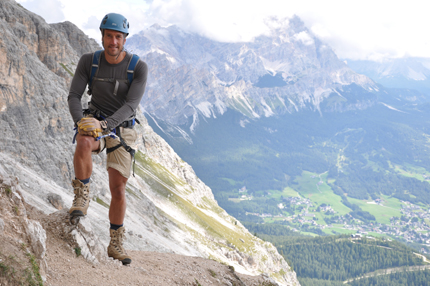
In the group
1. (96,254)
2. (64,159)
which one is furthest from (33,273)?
(64,159)

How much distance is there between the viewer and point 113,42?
10273mm

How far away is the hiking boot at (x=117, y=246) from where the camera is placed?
1226cm

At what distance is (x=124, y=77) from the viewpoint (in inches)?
418

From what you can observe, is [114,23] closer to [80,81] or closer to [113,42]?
[113,42]

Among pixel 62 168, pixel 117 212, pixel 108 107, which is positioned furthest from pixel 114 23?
pixel 62 168

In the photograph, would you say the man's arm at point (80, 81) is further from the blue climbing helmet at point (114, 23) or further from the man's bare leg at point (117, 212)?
the man's bare leg at point (117, 212)

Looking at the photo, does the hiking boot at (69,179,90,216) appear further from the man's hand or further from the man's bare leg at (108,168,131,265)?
the man's hand

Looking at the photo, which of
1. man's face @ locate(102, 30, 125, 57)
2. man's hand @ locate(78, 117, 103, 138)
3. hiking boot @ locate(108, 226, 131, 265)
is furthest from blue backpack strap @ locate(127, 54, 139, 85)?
hiking boot @ locate(108, 226, 131, 265)

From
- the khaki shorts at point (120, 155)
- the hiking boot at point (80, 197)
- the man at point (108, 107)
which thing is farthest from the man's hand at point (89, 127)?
the hiking boot at point (80, 197)

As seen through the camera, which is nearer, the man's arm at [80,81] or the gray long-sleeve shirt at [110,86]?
the gray long-sleeve shirt at [110,86]

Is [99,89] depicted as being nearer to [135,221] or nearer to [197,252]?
[135,221]

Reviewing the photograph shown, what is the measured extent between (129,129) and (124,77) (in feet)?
6.00

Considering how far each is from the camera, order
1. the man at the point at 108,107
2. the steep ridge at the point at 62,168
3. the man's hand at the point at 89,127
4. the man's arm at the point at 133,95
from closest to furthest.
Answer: the man's hand at the point at 89,127 → the man at the point at 108,107 → the man's arm at the point at 133,95 → the steep ridge at the point at 62,168

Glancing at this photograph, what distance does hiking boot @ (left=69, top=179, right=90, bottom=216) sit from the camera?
35.9 ft
